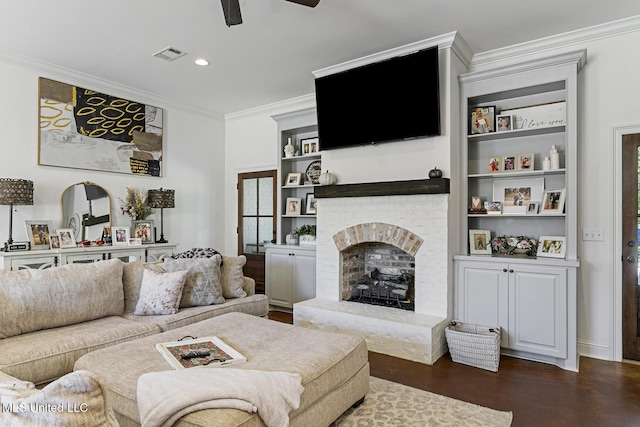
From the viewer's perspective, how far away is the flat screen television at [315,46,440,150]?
11.4ft

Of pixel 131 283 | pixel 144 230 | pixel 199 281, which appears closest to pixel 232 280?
pixel 199 281

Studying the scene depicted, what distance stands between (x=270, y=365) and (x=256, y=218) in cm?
392

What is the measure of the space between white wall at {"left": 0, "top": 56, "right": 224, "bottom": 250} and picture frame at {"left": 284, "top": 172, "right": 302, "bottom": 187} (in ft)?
4.63

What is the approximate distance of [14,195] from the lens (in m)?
3.64

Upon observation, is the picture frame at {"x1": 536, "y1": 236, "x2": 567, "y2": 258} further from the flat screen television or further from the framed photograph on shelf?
the flat screen television

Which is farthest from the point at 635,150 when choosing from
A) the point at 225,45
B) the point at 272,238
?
the point at 272,238

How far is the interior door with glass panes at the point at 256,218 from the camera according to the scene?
18.4 ft

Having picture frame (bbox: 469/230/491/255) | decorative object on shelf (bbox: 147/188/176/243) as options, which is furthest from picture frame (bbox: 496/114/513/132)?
decorative object on shelf (bbox: 147/188/176/243)

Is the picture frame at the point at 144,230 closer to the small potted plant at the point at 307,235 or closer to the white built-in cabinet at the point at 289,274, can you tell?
the white built-in cabinet at the point at 289,274

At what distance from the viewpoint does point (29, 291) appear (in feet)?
8.43

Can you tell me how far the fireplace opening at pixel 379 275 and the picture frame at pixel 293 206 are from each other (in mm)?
1195

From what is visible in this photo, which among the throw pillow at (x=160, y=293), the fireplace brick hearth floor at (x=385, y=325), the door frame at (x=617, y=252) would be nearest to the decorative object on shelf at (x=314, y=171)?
the fireplace brick hearth floor at (x=385, y=325)

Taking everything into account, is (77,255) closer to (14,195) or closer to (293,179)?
(14,195)

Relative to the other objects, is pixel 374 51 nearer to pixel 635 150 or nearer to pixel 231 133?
pixel 635 150
